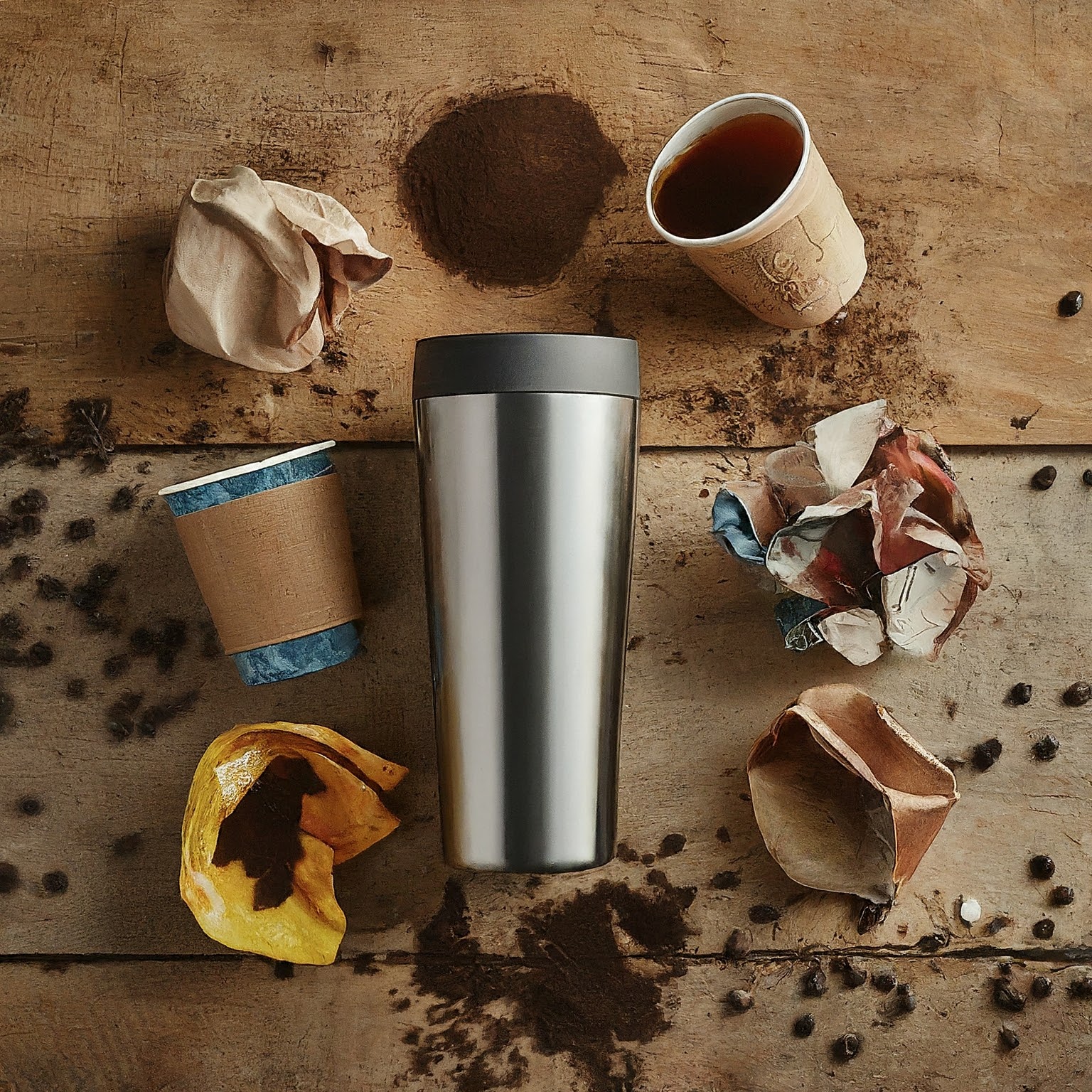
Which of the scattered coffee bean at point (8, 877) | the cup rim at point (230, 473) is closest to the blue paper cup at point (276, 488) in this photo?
the cup rim at point (230, 473)

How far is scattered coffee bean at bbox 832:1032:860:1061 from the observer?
2.84ft

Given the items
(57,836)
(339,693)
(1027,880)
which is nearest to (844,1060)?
(1027,880)

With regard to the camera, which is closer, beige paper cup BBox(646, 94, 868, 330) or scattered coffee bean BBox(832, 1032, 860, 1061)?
beige paper cup BBox(646, 94, 868, 330)

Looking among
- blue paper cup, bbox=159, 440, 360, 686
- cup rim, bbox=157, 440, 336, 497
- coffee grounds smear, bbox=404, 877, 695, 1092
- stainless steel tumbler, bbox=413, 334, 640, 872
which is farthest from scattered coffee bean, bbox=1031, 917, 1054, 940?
cup rim, bbox=157, 440, 336, 497

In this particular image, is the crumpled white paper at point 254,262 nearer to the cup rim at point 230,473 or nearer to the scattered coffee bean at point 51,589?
the cup rim at point 230,473

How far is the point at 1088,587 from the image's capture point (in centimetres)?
88

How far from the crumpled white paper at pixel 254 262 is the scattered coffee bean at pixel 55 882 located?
55 centimetres

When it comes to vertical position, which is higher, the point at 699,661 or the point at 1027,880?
the point at 699,661

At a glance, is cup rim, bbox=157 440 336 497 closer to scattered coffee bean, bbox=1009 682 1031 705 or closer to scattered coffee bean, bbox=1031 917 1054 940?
scattered coffee bean, bbox=1009 682 1031 705

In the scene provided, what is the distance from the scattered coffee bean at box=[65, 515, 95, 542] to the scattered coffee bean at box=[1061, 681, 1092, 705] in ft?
3.26

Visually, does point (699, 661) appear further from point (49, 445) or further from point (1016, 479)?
point (49, 445)

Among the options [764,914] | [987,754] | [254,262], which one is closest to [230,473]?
[254,262]

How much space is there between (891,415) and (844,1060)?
2.11 feet

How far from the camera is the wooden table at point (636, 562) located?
871 mm
